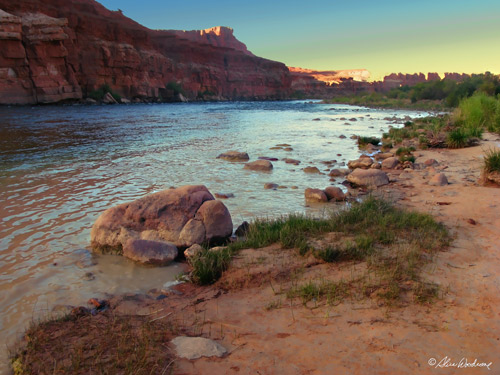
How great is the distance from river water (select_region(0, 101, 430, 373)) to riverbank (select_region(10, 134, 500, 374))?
2.42 ft

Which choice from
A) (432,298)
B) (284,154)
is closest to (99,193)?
(432,298)

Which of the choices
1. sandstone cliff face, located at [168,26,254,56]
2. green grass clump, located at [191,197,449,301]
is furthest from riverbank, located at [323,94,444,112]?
sandstone cliff face, located at [168,26,254,56]

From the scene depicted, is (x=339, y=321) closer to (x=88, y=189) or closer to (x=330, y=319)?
(x=330, y=319)

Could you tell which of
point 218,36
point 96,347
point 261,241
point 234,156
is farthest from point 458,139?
point 218,36

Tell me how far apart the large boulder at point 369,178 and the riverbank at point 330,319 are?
3505 mm

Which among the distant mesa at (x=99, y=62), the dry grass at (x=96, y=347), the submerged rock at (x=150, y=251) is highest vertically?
the distant mesa at (x=99, y=62)

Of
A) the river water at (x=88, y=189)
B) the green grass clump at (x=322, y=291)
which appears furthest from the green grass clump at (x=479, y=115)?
the green grass clump at (x=322, y=291)

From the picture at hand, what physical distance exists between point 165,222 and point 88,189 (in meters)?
3.42

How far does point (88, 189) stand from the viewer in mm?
7289

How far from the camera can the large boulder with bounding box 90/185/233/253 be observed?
15.0 ft

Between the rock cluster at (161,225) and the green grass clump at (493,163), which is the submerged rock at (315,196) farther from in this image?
the green grass clump at (493,163)

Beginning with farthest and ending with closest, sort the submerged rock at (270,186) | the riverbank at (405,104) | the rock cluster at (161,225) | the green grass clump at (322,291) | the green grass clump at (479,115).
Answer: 1. the riverbank at (405,104)
2. the green grass clump at (479,115)
3. the submerged rock at (270,186)
4. the rock cluster at (161,225)
5. the green grass clump at (322,291)

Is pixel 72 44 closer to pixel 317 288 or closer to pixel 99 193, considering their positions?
pixel 99 193

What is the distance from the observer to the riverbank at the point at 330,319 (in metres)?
2.27
